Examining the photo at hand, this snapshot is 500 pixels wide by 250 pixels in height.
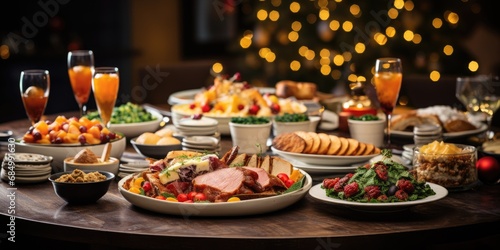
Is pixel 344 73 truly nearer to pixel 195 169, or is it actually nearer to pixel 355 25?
pixel 355 25

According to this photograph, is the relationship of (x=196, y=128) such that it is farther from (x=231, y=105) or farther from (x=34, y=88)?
(x=34, y=88)

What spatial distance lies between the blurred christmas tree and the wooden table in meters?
4.54

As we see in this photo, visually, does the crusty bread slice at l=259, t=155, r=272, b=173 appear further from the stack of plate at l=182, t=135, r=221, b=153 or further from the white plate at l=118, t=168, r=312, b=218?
the stack of plate at l=182, t=135, r=221, b=153

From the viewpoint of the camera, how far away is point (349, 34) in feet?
23.4

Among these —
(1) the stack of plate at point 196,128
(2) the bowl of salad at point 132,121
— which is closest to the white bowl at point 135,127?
(2) the bowl of salad at point 132,121

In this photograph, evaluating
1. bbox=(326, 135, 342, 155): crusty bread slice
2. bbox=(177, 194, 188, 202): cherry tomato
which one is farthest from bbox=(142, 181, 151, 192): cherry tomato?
bbox=(326, 135, 342, 155): crusty bread slice

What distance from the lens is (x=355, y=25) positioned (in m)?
7.10

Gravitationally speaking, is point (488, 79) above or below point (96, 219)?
above

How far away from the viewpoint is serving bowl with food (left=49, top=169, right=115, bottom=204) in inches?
94.6

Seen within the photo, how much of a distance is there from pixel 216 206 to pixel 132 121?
1.44m

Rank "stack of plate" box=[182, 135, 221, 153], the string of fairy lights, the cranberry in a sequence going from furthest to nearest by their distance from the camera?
the string of fairy lights
the cranberry
"stack of plate" box=[182, 135, 221, 153]

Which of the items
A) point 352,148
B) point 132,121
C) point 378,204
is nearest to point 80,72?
point 132,121

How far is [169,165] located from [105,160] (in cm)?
39

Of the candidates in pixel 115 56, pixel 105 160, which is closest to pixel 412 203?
pixel 105 160
